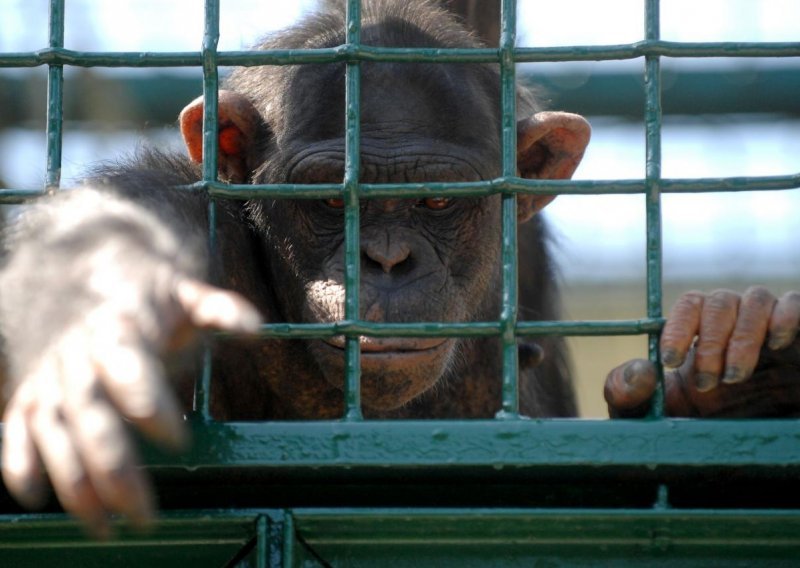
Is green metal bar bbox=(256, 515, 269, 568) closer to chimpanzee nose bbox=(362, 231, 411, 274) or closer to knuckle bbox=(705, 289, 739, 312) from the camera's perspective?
chimpanzee nose bbox=(362, 231, 411, 274)

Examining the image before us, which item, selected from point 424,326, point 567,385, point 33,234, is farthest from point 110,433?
point 567,385

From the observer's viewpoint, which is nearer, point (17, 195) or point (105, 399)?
point (105, 399)

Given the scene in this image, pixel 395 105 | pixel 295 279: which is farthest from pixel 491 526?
pixel 395 105

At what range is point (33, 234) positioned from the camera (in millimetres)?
2396

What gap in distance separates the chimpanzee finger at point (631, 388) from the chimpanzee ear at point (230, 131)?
143 centimetres

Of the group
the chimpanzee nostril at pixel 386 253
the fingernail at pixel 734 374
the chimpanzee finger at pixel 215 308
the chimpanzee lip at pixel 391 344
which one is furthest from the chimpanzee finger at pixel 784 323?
the chimpanzee finger at pixel 215 308

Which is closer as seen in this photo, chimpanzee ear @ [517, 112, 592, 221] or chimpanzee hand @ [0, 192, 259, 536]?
chimpanzee hand @ [0, 192, 259, 536]

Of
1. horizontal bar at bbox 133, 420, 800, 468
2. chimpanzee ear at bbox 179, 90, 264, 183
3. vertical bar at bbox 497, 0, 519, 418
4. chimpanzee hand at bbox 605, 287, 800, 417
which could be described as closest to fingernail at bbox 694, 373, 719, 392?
chimpanzee hand at bbox 605, 287, 800, 417

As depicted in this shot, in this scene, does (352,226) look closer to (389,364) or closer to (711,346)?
(389,364)

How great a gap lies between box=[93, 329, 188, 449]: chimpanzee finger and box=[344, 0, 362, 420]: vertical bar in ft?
1.61

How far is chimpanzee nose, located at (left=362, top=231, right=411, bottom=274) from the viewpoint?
2961 millimetres

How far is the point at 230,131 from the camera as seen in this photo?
3.48m

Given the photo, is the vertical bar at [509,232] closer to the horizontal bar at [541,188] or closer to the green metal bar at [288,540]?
the horizontal bar at [541,188]

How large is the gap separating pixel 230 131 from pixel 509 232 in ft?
4.67
